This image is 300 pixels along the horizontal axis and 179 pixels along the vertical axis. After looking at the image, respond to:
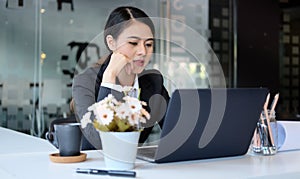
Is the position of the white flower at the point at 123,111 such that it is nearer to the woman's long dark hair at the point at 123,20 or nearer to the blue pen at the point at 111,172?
the blue pen at the point at 111,172

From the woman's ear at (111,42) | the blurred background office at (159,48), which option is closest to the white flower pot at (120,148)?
the woman's ear at (111,42)

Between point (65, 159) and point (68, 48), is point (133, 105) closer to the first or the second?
point (65, 159)

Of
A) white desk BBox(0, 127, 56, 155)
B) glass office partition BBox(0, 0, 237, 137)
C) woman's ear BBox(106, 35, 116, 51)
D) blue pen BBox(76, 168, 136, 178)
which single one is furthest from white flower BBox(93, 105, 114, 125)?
glass office partition BBox(0, 0, 237, 137)

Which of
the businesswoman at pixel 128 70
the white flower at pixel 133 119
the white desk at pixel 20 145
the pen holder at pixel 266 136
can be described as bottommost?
the white desk at pixel 20 145

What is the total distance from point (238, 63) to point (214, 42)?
0.41 metres

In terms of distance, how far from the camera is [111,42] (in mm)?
1917

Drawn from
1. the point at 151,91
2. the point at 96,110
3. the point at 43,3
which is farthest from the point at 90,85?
the point at 43,3

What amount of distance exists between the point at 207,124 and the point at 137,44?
690mm

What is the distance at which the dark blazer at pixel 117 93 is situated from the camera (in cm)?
170

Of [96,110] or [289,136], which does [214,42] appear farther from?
[96,110]

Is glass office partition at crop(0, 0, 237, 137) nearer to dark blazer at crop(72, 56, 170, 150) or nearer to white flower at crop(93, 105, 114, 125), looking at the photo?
dark blazer at crop(72, 56, 170, 150)

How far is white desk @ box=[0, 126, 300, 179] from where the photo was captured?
3.28 feet

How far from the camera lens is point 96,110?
1.08 metres

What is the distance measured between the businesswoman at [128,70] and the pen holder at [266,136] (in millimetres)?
437
